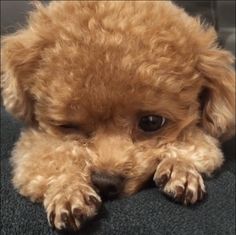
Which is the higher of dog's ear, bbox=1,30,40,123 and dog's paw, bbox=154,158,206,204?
dog's ear, bbox=1,30,40,123

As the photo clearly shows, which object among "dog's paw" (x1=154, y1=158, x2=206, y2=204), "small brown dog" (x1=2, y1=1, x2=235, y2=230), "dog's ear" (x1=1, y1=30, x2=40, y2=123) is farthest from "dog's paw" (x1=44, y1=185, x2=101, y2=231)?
"dog's ear" (x1=1, y1=30, x2=40, y2=123)

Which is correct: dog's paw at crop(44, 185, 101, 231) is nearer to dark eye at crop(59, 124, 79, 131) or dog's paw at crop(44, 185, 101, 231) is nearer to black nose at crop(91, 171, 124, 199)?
black nose at crop(91, 171, 124, 199)

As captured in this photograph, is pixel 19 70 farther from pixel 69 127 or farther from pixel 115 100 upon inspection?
pixel 115 100

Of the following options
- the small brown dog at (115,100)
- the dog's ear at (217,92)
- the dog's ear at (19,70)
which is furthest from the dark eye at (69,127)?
the dog's ear at (217,92)

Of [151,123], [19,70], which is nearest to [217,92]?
[151,123]

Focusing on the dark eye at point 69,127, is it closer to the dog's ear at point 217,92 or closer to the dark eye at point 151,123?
the dark eye at point 151,123

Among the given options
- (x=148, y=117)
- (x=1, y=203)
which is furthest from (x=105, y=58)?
(x=1, y=203)

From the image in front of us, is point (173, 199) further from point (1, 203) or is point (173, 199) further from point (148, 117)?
point (1, 203)
